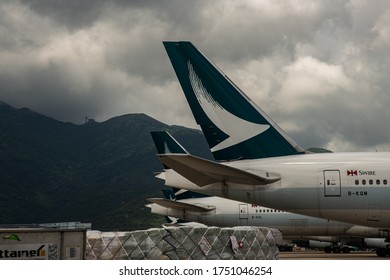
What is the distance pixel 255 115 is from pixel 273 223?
27637mm

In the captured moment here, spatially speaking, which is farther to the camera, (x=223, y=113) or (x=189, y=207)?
(x=189, y=207)

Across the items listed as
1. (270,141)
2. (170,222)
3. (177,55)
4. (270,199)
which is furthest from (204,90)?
(170,222)

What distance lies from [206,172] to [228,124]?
3.42 meters

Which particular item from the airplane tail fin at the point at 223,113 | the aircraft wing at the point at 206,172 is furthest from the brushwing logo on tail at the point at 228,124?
the aircraft wing at the point at 206,172

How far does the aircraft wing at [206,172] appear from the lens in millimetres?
21422

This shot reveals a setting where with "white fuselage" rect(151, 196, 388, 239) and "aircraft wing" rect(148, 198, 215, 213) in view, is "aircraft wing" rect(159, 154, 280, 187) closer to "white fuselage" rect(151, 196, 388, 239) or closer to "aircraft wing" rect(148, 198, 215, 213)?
"white fuselage" rect(151, 196, 388, 239)

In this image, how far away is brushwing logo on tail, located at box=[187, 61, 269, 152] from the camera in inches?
1002

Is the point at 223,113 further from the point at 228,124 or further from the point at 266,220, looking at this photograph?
the point at 266,220

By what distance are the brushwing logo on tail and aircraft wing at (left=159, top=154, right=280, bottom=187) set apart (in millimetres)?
2129

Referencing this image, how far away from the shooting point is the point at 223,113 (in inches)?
1003

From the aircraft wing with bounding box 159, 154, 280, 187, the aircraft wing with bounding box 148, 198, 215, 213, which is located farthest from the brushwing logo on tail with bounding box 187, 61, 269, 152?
the aircraft wing with bounding box 148, 198, 215, 213

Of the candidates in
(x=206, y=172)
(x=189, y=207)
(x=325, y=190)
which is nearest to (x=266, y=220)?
(x=189, y=207)

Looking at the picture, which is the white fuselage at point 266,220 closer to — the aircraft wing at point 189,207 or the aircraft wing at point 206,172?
the aircraft wing at point 189,207
